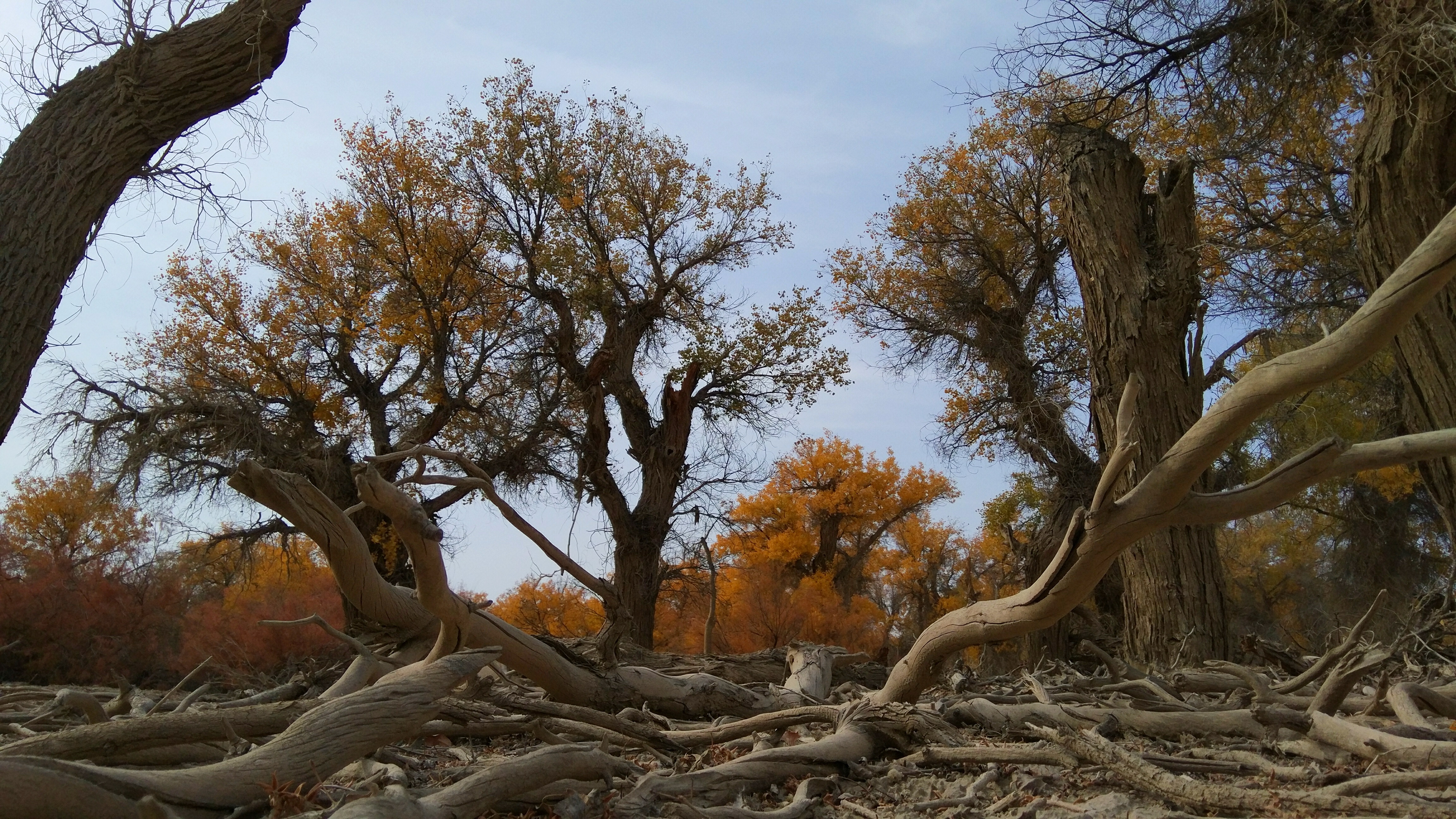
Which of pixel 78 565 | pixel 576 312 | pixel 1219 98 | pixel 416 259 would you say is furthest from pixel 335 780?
pixel 78 565

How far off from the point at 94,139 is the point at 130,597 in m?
15.9

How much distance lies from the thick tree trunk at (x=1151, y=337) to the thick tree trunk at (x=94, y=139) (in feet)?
18.5

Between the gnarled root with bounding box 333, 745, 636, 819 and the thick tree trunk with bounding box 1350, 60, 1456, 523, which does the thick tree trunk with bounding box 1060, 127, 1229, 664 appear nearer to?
the thick tree trunk with bounding box 1350, 60, 1456, 523

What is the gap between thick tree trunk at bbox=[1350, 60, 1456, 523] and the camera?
507cm

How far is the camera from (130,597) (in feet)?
55.0

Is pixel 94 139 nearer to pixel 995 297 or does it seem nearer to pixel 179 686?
pixel 179 686

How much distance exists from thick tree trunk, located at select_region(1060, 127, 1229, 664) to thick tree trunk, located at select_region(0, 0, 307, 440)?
562 centimetres

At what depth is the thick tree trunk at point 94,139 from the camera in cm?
385

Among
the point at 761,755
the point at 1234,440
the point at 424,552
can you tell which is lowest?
the point at 761,755

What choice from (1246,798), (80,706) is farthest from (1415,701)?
(80,706)

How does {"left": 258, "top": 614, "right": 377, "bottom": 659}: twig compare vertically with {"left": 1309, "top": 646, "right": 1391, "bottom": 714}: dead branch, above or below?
above

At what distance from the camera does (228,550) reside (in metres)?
17.4

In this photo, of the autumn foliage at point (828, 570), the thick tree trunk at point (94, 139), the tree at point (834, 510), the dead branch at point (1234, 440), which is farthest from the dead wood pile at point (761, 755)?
the tree at point (834, 510)

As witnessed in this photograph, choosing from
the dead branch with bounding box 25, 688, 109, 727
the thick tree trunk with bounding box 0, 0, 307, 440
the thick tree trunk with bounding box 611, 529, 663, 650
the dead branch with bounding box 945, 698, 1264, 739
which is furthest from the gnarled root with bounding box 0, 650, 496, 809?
the thick tree trunk with bounding box 611, 529, 663, 650
